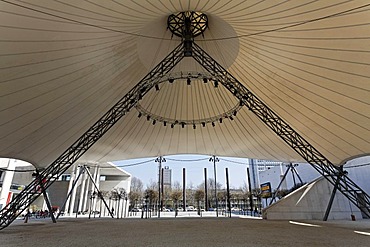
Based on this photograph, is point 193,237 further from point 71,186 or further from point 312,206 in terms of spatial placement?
point 71,186

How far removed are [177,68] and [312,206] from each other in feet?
38.7

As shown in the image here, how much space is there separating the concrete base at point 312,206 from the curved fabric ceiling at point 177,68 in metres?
2.99

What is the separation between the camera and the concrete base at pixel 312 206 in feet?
45.8

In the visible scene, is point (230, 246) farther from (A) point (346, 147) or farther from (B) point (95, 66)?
(A) point (346, 147)

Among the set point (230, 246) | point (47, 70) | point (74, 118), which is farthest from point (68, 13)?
point (230, 246)

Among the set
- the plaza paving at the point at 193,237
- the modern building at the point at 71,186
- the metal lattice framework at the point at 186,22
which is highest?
the metal lattice framework at the point at 186,22

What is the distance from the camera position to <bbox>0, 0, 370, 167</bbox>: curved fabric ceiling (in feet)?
20.2

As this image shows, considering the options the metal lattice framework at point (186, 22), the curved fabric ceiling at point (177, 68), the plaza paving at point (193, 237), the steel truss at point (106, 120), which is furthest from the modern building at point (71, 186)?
the metal lattice framework at point (186, 22)

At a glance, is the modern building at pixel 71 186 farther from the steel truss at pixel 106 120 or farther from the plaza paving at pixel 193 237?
the plaza paving at pixel 193 237

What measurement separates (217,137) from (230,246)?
11328 millimetres

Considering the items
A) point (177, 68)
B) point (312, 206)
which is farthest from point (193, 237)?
point (312, 206)

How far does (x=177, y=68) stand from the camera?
10.7 meters

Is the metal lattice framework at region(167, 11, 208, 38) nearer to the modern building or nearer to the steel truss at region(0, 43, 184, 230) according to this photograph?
the steel truss at region(0, 43, 184, 230)

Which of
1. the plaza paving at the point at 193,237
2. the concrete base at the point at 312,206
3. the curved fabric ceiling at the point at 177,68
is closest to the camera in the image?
the plaza paving at the point at 193,237
